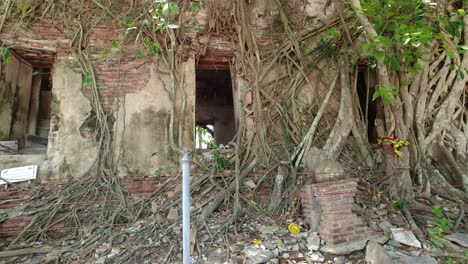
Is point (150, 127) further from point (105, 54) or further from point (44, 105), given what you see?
point (44, 105)

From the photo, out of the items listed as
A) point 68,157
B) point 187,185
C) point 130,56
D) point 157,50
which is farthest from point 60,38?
point 187,185

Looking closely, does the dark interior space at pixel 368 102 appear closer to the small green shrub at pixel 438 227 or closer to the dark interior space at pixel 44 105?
the small green shrub at pixel 438 227

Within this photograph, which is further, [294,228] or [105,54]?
[105,54]

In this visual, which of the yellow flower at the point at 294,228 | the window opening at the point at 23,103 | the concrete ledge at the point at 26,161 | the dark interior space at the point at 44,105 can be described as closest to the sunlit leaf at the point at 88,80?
the window opening at the point at 23,103

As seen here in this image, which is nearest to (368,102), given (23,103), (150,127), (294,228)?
(294,228)

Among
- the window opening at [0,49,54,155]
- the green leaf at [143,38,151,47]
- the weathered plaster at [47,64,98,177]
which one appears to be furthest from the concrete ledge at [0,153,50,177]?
the green leaf at [143,38,151,47]

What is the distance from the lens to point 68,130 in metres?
3.71

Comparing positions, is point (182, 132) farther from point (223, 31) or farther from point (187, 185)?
point (187, 185)

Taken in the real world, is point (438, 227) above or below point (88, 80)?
below

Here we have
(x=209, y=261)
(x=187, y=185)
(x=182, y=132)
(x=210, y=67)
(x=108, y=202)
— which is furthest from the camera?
(x=210, y=67)

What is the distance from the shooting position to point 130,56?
4035 mm

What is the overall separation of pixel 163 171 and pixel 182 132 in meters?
0.57

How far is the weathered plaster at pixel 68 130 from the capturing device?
3.61 m

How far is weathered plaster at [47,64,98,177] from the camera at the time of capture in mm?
3607
